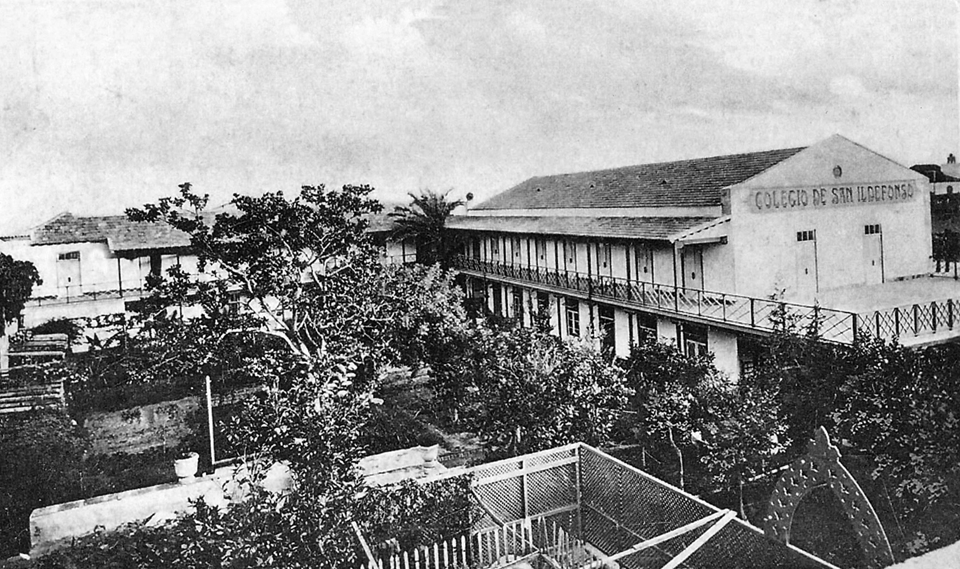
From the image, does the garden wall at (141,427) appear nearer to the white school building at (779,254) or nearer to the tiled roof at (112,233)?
the tiled roof at (112,233)

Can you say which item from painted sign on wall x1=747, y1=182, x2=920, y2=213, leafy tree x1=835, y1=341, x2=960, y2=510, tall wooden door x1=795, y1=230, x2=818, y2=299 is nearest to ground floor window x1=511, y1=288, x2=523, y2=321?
painted sign on wall x1=747, y1=182, x2=920, y2=213

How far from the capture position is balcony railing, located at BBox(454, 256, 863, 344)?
39.3 feet

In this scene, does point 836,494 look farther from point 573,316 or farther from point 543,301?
point 543,301

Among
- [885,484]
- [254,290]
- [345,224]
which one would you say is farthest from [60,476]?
[885,484]

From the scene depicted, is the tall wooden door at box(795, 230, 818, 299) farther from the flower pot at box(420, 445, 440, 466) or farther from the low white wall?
the low white wall

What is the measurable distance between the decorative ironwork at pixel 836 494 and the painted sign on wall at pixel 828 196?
912cm

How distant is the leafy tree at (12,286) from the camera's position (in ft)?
48.1

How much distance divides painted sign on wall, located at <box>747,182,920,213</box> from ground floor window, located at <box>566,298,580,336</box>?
7.12 metres

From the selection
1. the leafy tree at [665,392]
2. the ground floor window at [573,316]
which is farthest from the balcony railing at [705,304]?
the leafy tree at [665,392]

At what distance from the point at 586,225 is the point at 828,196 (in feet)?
20.7

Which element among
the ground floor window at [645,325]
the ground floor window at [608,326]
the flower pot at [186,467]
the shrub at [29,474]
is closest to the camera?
the shrub at [29,474]

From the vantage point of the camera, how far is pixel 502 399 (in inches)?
416

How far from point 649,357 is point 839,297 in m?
3.99

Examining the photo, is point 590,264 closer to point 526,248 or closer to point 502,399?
point 526,248
